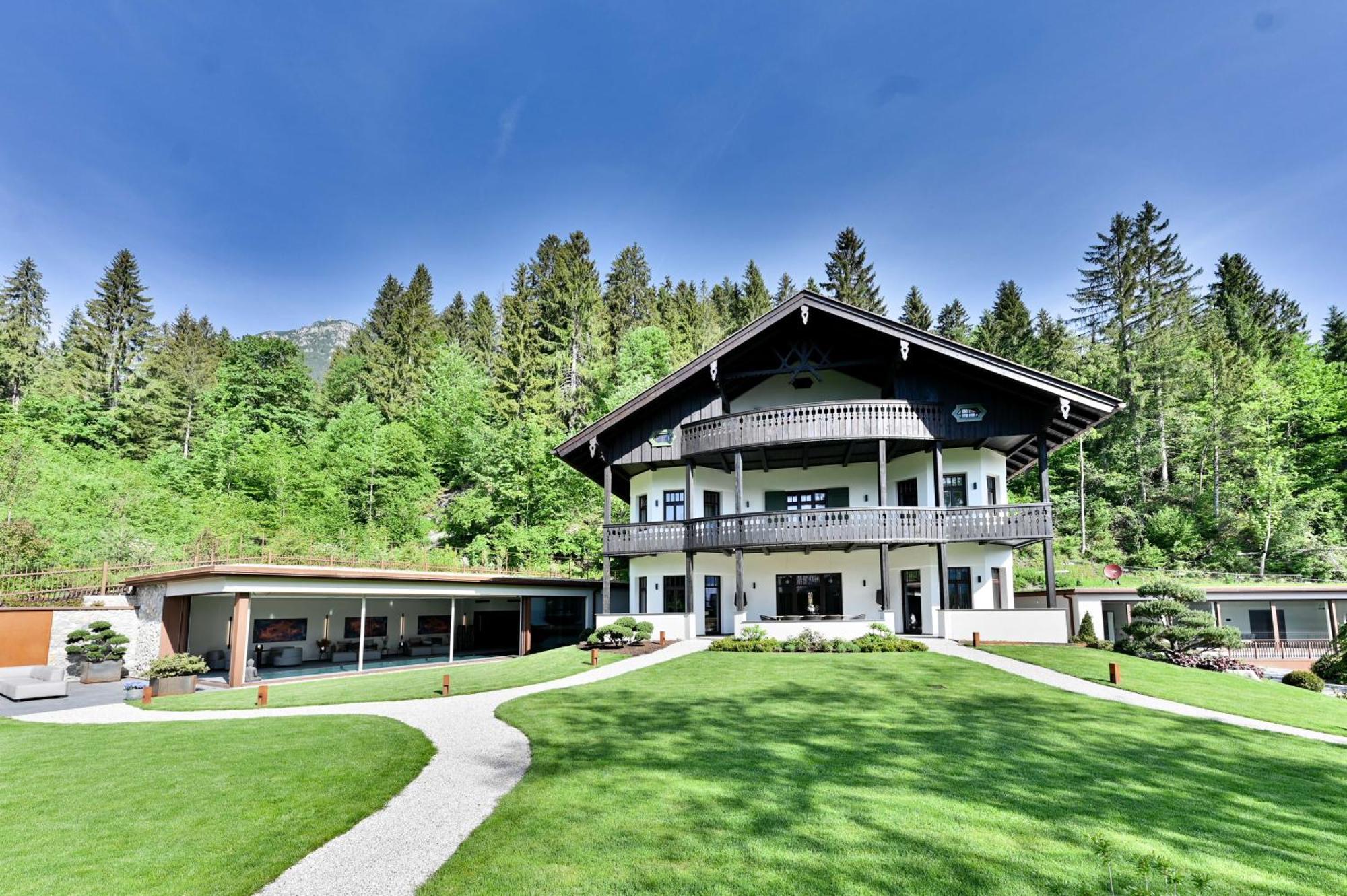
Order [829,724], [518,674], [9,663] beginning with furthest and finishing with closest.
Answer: [9,663]
[518,674]
[829,724]

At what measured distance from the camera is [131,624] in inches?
908

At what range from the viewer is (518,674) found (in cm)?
1758

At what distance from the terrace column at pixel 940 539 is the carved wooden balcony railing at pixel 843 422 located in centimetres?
78

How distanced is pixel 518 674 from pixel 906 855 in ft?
44.8

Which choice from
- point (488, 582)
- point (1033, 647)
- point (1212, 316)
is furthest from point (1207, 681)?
point (1212, 316)

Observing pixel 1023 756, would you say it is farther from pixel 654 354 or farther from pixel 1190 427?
pixel 1190 427

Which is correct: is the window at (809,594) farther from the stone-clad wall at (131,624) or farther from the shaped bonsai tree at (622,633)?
the stone-clad wall at (131,624)

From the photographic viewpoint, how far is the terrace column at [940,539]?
821 inches

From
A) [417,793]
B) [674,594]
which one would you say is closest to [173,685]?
[417,793]

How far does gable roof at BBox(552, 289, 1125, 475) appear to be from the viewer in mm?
19781

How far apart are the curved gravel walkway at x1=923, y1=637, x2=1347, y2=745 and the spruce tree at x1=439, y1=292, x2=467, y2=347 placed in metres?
57.9

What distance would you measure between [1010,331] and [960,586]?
3054 centimetres

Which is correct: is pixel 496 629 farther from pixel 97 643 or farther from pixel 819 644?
pixel 819 644

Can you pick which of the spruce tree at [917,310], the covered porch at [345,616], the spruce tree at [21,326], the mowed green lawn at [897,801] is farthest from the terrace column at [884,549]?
the spruce tree at [21,326]
